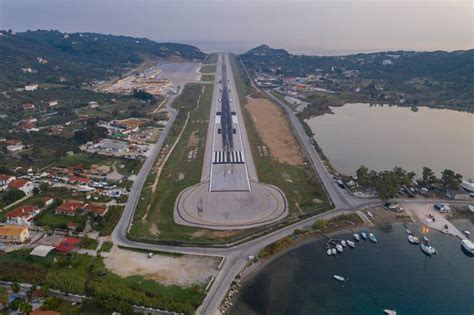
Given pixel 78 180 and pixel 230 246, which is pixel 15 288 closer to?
pixel 230 246

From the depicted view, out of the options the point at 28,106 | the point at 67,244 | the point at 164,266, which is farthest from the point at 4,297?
the point at 28,106

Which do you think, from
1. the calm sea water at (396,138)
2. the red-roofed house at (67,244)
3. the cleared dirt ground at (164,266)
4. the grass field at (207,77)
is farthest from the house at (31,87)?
the cleared dirt ground at (164,266)

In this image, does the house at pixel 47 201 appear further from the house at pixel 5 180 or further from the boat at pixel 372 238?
the boat at pixel 372 238

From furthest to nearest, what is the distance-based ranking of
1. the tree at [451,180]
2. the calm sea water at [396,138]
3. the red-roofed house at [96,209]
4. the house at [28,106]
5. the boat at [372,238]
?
1. the house at [28,106]
2. the calm sea water at [396,138]
3. the tree at [451,180]
4. the red-roofed house at [96,209]
5. the boat at [372,238]

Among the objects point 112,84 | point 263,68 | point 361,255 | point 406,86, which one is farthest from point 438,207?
point 263,68

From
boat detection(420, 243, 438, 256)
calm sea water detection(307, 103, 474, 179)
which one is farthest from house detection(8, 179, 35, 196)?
boat detection(420, 243, 438, 256)

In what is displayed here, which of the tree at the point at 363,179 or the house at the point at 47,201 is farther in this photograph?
the tree at the point at 363,179

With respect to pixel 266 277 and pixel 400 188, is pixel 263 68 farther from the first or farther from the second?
Result: pixel 266 277
